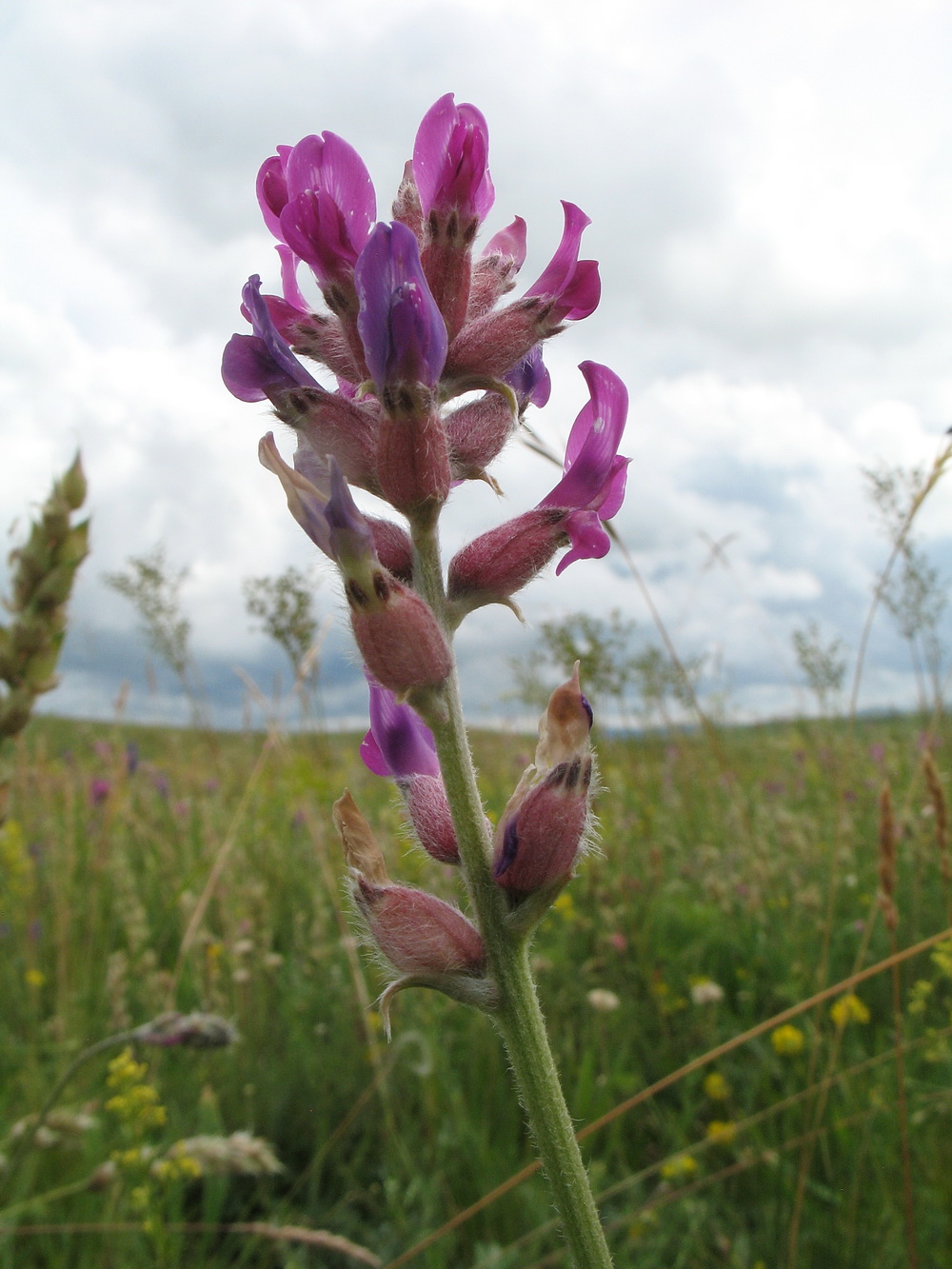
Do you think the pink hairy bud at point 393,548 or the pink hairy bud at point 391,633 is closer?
the pink hairy bud at point 391,633

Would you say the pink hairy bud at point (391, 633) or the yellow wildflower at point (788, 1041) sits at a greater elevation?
the pink hairy bud at point (391, 633)

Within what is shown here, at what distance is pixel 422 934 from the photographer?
114 cm

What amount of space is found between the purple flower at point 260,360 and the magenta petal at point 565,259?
42 centimetres

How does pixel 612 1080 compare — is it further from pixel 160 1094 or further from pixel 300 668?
pixel 300 668

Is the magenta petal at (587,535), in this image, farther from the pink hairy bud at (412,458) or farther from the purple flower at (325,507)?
the purple flower at (325,507)

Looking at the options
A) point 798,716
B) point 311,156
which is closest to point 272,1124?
point 311,156

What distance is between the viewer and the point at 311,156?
132 cm

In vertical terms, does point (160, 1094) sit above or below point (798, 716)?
below

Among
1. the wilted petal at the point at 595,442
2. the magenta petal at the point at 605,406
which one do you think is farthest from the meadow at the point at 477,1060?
the magenta petal at the point at 605,406

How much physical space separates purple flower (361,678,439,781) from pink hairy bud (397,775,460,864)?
2.5 inches

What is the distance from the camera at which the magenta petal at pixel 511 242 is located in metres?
1.66

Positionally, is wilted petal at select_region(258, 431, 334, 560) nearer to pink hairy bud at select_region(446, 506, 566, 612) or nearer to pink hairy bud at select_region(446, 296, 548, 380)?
pink hairy bud at select_region(446, 506, 566, 612)

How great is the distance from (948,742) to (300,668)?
632cm

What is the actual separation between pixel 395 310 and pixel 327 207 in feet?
0.97
